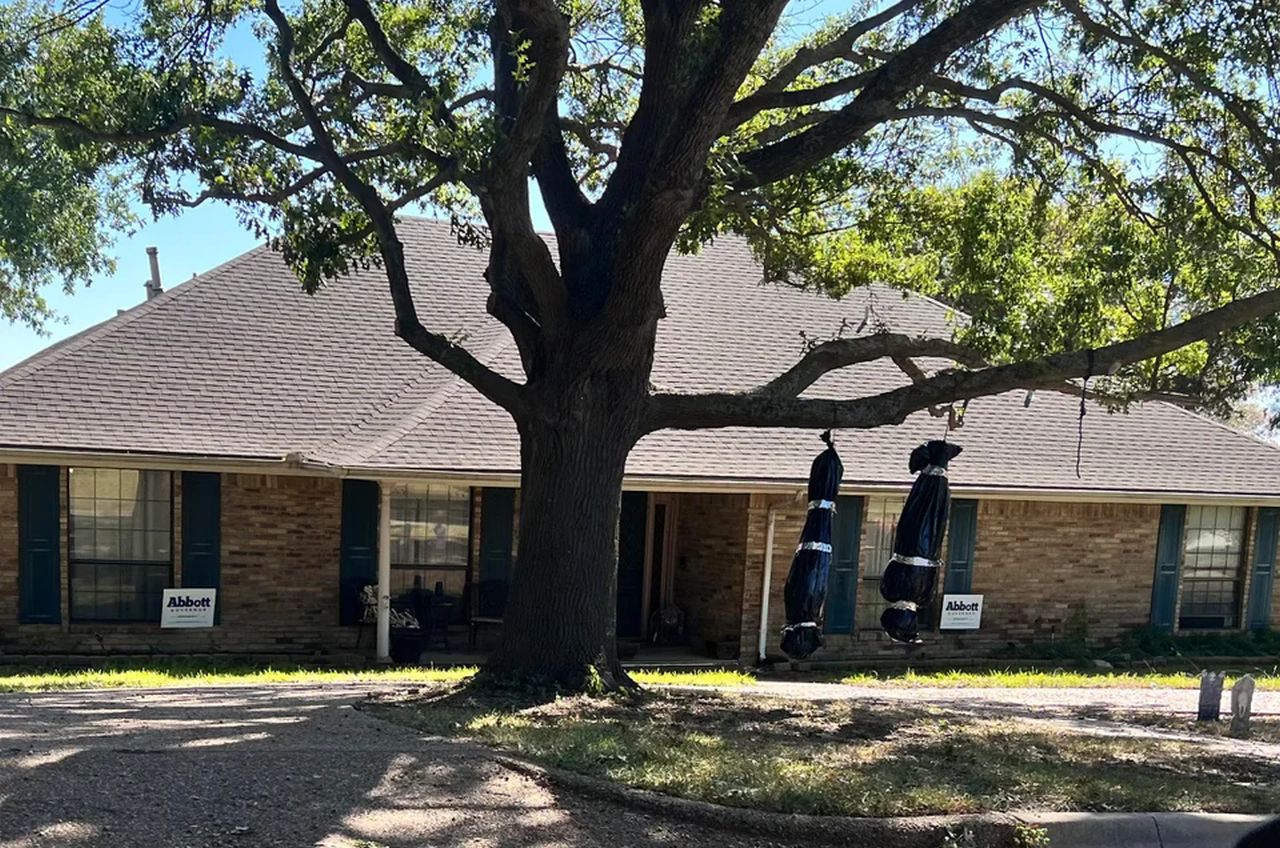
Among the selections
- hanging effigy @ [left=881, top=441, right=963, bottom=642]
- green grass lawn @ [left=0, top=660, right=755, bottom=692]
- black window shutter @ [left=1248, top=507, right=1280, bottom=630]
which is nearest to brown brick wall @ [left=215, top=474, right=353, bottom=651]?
green grass lawn @ [left=0, top=660, right=755, bottom=692]

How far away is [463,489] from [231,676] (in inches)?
149

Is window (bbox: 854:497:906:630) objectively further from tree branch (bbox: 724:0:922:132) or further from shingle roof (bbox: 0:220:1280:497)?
tree branch (bbox: 724:0:922:132)

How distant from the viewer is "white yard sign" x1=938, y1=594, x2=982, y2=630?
16188 mm

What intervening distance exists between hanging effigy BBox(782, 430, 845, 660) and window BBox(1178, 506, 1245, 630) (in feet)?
35.4

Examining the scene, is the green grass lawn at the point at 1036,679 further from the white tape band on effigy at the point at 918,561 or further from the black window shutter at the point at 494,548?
the white tape band on effigy at the point at 918,561

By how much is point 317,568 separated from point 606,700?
692 centimetres

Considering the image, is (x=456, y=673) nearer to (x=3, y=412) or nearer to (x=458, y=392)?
(x=458, y=392)

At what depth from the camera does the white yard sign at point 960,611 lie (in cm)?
1619

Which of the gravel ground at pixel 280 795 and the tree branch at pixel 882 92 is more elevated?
the tree branch at pixel 882 92

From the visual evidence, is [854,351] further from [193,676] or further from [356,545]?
[193,676]

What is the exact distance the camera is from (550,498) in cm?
880

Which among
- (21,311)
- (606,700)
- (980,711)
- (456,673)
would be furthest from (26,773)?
(21,311)

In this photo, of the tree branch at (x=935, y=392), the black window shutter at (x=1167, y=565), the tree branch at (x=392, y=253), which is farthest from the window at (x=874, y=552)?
the tree branch at (x=392, y=253)

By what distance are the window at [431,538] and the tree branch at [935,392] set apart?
20.6 feet
